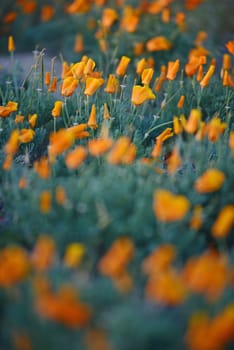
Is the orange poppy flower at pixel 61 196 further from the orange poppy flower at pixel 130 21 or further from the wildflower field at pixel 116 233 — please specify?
the orange poppy flower at pixel 130 21

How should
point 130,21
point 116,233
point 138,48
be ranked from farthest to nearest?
point 138,48
point 130,21
point 116,233

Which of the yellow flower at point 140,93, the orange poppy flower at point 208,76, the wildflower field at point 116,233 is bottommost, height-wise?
the wildflower field at point 116,233

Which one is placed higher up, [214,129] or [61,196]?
[214,129]

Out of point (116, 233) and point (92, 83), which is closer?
point (116, 233)

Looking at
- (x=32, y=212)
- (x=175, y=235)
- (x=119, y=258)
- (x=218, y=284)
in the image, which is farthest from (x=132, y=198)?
(x=218, y=284)

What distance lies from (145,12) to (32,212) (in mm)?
3564

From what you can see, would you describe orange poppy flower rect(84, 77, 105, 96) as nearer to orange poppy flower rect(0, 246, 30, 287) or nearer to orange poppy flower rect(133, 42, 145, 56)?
orange poppy flower rect(0, 246, 30, 287)

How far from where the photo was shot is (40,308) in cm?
172

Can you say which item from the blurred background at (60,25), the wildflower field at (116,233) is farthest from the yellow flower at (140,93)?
the blurred background at (60,25)

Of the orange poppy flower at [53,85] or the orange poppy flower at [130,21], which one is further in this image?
the orange poppy flower at [130,21]

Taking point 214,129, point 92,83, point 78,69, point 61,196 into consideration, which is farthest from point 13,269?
point 78,69

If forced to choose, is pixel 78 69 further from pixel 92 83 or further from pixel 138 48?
pixel 138 48

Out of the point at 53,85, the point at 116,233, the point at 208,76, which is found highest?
the point at 208,76

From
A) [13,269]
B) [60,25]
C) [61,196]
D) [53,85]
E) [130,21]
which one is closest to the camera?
[13,269]
